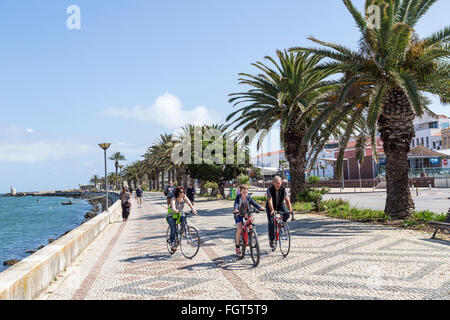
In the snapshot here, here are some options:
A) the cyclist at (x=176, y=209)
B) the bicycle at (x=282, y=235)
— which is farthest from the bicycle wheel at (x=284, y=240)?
the cyclist at (x=176, y=209)

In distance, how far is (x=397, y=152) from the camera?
12531 mm

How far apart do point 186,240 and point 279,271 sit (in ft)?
8.28

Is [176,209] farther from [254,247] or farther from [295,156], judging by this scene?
[295,156]

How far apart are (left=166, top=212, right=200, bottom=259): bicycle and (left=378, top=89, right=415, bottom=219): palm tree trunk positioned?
24.5 feet

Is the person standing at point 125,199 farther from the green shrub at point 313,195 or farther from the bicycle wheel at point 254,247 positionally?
the bicycle wheel at point 254,247

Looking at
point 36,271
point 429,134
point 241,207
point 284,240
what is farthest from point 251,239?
point 429,134

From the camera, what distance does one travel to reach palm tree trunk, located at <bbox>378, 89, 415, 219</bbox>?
1230cm

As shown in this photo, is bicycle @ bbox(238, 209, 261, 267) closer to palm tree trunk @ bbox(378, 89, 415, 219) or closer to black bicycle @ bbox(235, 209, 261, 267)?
black bicycle @ bbox(235, 209, 261, 267)

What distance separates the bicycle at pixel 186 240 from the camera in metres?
8.03

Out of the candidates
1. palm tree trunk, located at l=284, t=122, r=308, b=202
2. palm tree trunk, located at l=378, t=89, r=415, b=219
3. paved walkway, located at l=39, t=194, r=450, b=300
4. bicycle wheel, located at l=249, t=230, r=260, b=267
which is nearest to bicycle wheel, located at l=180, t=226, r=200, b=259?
paved walkway, located at l=39, t=194, r=450, b=300

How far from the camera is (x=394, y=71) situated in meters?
11.4
